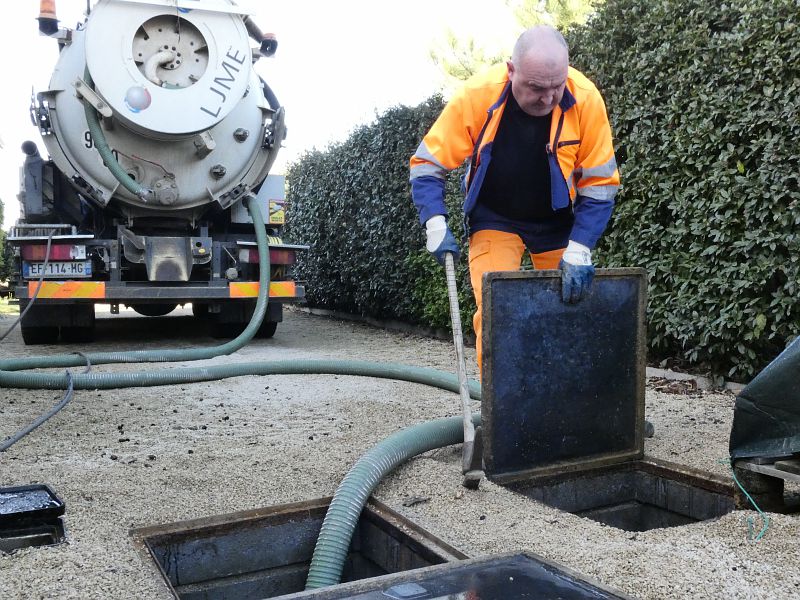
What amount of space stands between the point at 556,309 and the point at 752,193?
6.51ft

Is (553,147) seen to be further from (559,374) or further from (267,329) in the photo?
(267,329)

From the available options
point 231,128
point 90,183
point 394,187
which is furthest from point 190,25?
point 394,187

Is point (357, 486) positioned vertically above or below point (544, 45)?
below

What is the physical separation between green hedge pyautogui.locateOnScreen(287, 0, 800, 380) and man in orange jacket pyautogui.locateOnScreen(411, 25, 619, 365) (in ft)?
5.18

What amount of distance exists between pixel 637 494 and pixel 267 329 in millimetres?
5357

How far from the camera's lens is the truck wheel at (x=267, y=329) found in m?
7.94

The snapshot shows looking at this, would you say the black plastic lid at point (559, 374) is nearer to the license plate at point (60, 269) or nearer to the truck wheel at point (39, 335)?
the license plate at point (60, 269)

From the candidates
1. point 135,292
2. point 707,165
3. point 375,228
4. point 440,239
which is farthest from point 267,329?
point 440,239

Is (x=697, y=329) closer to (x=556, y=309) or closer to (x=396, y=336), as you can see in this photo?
(x=556, y=309)

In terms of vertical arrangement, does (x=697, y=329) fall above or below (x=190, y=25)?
below

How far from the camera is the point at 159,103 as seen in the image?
250 inches

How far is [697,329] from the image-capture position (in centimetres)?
477

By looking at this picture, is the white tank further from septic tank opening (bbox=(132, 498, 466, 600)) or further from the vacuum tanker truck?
septic tank opening (bbox=(132, 498, 466, 600))

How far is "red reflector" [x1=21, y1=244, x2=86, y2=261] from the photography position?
21.8ft
